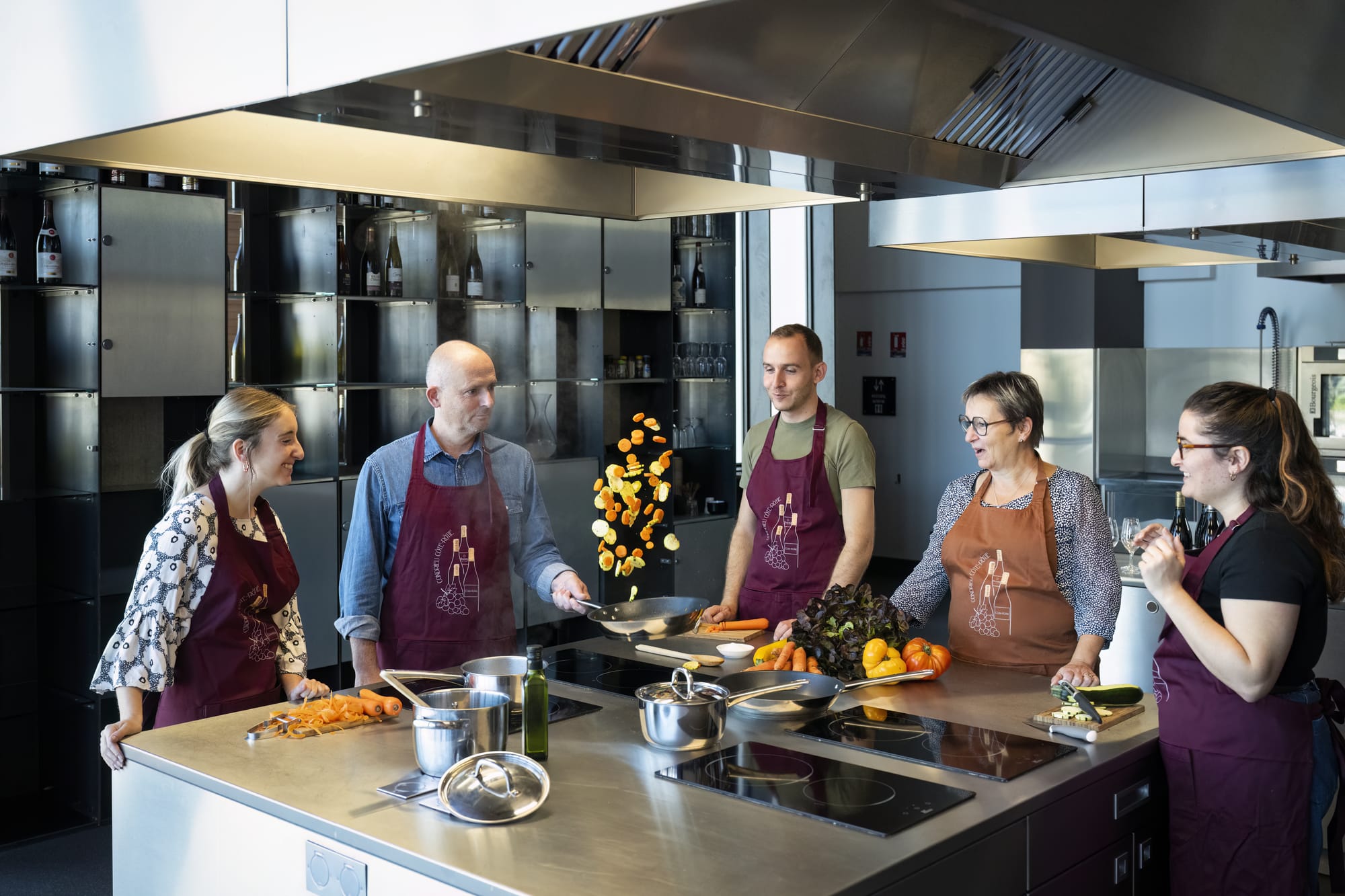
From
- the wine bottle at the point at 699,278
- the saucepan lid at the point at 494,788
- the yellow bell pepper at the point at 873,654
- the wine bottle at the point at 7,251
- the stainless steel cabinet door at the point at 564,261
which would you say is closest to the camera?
the saucepan lid at the point at 494,788

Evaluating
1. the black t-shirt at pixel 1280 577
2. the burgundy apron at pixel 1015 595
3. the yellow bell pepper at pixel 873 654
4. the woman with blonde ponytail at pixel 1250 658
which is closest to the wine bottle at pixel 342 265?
the burgundy apron at pixel 1015 595

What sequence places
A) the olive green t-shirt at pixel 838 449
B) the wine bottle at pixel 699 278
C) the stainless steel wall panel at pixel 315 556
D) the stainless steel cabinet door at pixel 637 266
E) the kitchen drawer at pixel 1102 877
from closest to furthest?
the kitchen drawer at pixel 1102 877 < the olive green t-shirt at pixel 838 449 < the stainless steel wall panel at pixel 315 556 < the stainless steel cabinet door at pixel 637 266 < the wine bottle at pixel 699 278

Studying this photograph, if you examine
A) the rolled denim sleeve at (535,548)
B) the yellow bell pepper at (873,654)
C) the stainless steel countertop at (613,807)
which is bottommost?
the stainless steel countertop at (613,807)

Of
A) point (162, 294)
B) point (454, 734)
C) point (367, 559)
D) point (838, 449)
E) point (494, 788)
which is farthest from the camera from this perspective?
point (162, 294)

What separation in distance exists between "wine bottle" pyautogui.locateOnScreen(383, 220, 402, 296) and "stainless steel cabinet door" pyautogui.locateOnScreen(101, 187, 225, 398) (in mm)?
741

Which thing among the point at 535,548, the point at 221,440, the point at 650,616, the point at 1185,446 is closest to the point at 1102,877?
the point at 1185,446

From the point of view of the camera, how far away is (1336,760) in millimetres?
2416

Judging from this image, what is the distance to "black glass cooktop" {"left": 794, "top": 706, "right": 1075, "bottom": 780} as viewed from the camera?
2189 millimetres

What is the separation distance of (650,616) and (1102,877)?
112 centimetres

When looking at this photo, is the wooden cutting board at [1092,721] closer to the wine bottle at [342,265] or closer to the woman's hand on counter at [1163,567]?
the woman's hand on counter at [1163,567]

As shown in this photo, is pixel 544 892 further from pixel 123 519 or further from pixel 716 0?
pixel 123 519

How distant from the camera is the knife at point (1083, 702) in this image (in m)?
2.43

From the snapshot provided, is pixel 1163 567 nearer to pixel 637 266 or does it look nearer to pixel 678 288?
pixel 637 266

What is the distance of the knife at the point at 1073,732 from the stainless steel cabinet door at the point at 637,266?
434 centimetres
